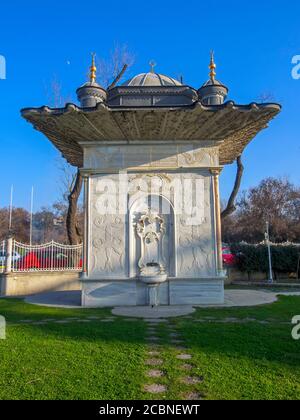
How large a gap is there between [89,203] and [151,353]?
5.30 metres

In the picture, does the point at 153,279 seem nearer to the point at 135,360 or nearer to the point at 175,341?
the point at 175,341

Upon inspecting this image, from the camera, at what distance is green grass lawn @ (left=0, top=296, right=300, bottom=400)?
2.99 meters

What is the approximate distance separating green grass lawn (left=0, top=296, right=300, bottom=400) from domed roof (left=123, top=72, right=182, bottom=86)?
665 centimetres

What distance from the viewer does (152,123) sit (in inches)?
314

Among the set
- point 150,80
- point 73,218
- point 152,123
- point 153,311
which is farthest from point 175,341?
point 73,218

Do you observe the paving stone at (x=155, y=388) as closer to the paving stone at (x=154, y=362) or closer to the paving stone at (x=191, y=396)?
the paving stone at (x=191, y=396)

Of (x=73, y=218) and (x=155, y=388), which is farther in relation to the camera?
(x=73, y=218)

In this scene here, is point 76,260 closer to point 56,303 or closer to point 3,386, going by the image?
point 56,303

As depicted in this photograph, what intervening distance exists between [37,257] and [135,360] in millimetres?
8893

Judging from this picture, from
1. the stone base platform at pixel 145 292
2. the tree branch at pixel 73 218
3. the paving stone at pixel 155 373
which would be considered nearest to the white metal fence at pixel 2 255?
the stone base platform at pixel 145 292

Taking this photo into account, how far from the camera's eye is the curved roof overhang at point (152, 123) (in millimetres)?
7395

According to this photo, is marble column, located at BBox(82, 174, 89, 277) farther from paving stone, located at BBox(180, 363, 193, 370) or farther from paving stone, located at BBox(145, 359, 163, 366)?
paving stone, located at BBox(180, 363, 193, 370)

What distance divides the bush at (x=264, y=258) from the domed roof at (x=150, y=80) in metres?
9.60
